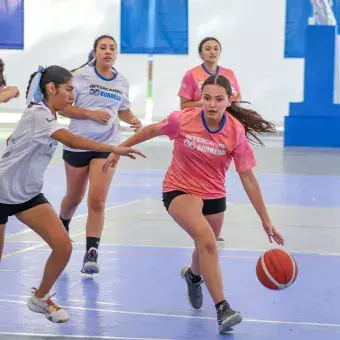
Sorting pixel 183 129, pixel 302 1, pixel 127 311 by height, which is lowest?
pixel 127 311

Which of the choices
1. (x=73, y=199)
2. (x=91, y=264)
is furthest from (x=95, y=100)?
(x=91, y=264)

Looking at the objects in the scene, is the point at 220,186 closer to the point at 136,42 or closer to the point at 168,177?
the point at 168,177

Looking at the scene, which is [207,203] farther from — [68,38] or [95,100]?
[68,38]

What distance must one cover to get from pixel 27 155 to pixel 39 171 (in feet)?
0.47

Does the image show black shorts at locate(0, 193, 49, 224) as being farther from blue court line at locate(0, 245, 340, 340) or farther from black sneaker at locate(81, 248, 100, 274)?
black sneaker at locate(81, 248, 100, 274)

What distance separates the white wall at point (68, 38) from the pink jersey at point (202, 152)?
59.6 ft

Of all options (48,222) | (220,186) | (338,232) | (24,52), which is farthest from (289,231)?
(24,52)

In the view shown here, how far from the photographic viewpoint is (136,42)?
2361 centimetres

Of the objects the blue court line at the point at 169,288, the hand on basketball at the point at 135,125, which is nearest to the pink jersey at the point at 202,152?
the blue court line at the point at 169,288

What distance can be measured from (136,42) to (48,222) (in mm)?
17447

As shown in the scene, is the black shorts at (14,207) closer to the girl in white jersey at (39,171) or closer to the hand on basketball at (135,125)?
the girl in white jersey at (39,171)

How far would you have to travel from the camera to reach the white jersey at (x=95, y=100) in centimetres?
880

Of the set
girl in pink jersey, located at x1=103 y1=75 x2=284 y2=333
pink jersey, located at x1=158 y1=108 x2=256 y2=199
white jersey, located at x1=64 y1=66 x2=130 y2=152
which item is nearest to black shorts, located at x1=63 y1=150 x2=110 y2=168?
white jersey, located at x1=64 y1=66 x2=130 y2=152

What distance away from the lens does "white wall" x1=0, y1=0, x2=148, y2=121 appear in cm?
2509
